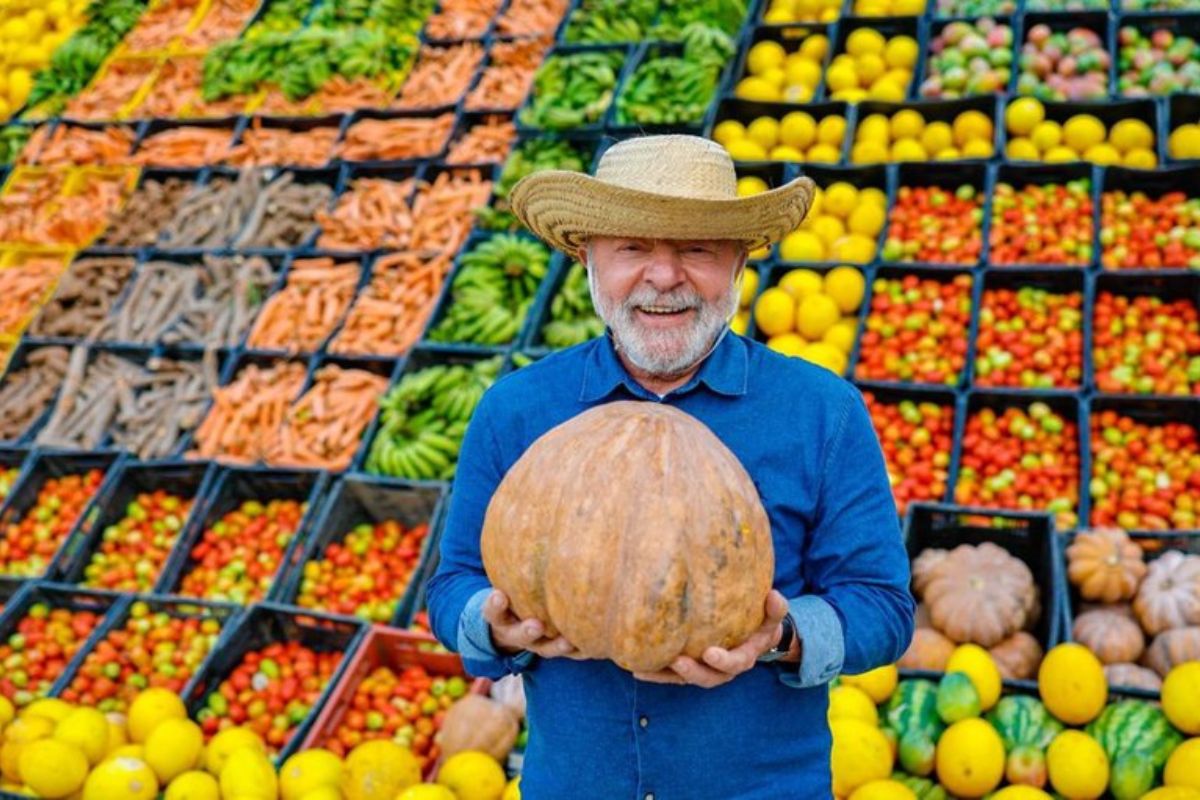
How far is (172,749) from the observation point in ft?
10.9

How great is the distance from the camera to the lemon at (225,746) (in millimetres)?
3333

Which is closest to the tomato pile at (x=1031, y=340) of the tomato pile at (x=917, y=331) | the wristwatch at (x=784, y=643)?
the tomato pile at (x=917, y=331)

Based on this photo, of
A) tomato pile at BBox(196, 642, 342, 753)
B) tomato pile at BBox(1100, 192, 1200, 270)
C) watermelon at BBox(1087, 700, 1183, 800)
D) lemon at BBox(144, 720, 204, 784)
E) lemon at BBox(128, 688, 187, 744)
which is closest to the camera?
watermelon at BBox(1087, 700, 1183, 800)

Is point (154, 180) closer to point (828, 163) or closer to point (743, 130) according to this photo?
point (743, 130)

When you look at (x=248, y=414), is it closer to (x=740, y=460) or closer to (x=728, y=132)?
(x=728, y=132)

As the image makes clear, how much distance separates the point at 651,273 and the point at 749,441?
36 centimetres

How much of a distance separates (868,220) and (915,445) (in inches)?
58.1

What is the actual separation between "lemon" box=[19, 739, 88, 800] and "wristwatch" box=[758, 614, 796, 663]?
2.61 m

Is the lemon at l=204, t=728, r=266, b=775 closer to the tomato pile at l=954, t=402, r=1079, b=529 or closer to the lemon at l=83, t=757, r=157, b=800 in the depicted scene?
the lemon at l=83, t=757, r=157, b=800

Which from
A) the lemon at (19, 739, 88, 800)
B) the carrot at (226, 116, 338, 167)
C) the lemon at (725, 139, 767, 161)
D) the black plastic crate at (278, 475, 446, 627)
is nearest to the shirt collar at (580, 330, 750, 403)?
the lemon at (19, 739, 88, 800)

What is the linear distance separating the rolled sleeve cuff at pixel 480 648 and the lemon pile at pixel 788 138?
4410mm

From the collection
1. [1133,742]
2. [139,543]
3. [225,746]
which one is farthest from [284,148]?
[1133,742]

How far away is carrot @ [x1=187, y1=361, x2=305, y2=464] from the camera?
5.17 meters

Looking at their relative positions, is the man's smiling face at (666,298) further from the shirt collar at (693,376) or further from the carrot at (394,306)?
the carrot at (394,306)
